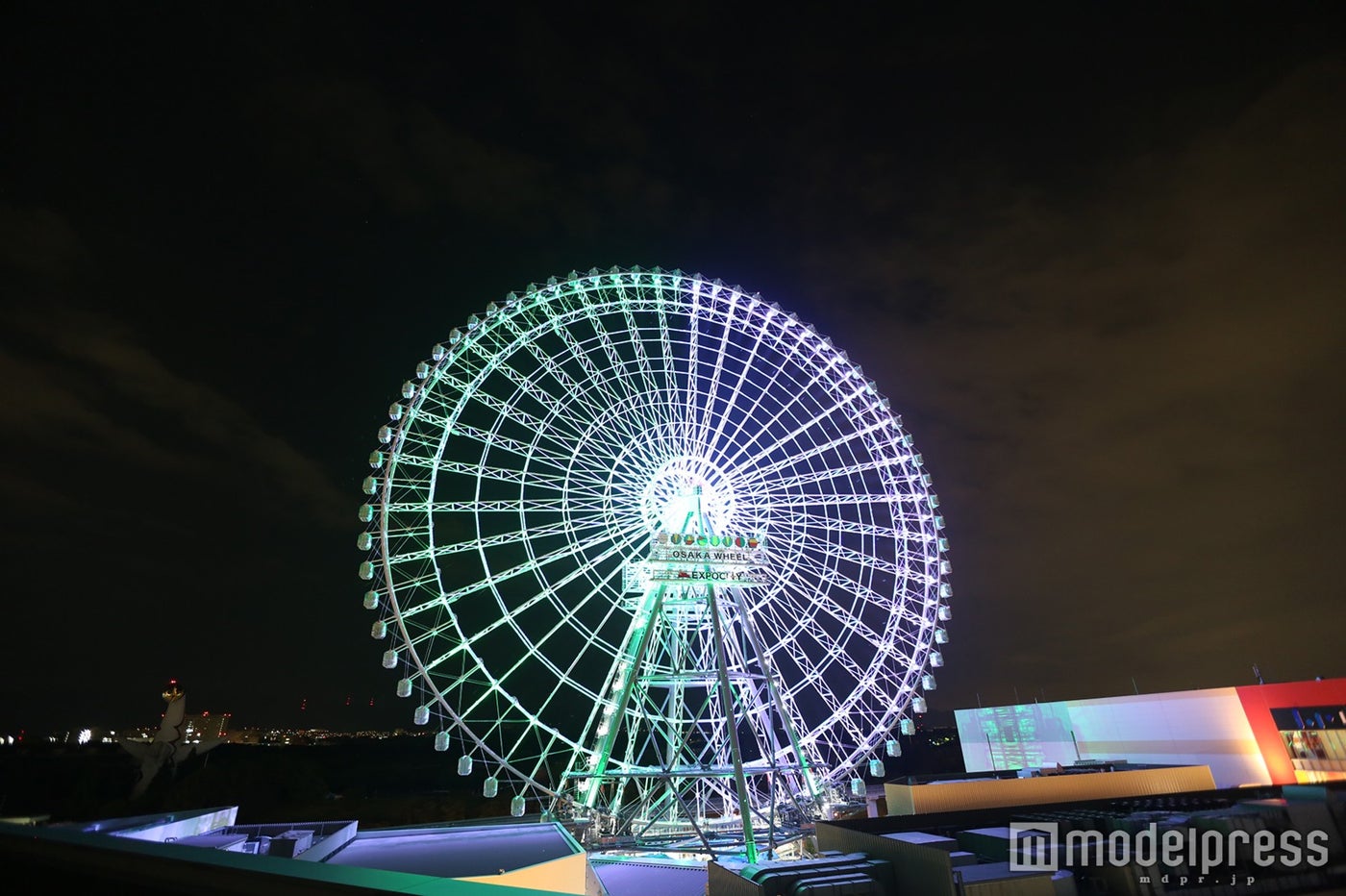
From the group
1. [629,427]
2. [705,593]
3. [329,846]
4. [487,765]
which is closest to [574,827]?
[487,765]

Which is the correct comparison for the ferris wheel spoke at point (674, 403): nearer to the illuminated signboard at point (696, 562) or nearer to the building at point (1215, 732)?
the illuminated signboard at point (696, 562)

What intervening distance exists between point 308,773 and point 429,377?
49822 millimetres

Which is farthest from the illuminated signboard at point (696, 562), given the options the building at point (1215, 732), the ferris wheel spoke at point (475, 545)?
the building at point (1215, 732)

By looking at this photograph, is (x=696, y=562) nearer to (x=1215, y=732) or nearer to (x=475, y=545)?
(x=475, y=545)

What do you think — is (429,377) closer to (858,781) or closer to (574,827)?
(574,827)

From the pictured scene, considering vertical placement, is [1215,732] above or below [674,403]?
below

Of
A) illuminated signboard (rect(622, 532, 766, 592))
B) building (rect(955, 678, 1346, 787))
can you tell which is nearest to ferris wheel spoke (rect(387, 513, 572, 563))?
illuminated signboard (rect(622, 532, 766, 592))

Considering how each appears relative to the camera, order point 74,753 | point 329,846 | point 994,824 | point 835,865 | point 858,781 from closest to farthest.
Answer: point 835,865 < point 994,824 < point 329,846 < point 858,781 < point 74,753

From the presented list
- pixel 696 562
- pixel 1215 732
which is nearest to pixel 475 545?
pixel 696 562

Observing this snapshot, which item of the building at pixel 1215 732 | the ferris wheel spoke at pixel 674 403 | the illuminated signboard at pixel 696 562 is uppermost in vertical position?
the ferris wheel spoke at pixel 674 403

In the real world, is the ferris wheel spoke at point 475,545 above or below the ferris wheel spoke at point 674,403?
below

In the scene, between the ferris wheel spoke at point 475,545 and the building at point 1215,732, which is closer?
the ferris wheel spoke at point 475,545

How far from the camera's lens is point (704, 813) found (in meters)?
26.3

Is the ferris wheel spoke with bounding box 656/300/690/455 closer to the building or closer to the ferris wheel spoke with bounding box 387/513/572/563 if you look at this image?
the ferris wheel spoke with bounding box 387/513/572/563
